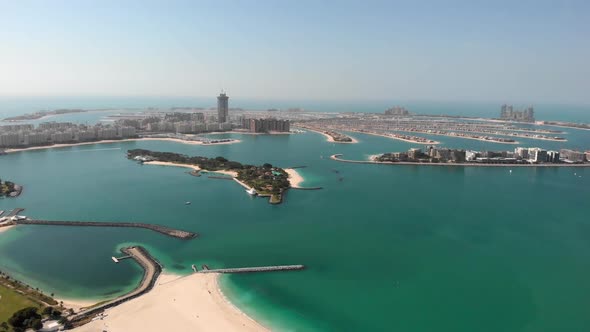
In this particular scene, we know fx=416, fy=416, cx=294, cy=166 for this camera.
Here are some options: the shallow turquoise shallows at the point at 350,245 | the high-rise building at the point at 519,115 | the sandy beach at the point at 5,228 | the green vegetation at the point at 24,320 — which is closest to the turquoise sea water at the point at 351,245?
the shallow turquoise shallows at the point at 350,245

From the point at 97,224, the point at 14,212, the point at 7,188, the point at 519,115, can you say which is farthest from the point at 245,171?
the point at 519,115

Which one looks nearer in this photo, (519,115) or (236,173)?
(236,173)

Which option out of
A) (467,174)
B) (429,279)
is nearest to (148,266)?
(429,279)

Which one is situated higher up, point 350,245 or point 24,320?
point 350,245

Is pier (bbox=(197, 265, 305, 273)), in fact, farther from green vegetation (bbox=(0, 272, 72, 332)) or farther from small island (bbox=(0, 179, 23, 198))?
small island (bbox=(0, 179, 23, 198))

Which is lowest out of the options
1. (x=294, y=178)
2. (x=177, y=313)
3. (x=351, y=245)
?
(x=177, y=313)

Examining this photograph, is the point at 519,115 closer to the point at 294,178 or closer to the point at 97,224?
the point at 294,178

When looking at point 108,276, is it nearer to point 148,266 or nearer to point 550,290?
point 148,266
